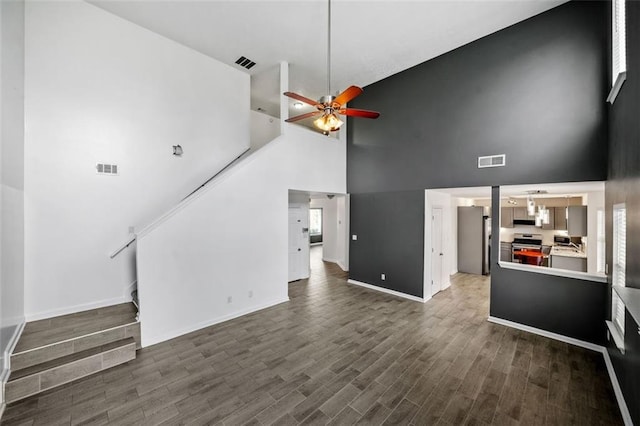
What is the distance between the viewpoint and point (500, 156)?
14.3 ft

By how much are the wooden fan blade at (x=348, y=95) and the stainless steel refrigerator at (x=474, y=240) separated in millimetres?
6410

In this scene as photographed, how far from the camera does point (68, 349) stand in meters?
3.01

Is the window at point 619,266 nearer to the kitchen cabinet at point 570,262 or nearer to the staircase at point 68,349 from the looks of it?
the kitchen cabinet at point 570,262

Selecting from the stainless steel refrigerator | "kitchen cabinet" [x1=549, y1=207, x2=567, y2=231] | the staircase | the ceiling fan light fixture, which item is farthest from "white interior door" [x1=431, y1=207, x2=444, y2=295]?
the staircase

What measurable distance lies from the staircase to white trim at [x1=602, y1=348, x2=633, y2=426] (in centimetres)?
555

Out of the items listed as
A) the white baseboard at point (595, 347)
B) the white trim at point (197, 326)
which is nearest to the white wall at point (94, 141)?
the white trim at point (197, 326)

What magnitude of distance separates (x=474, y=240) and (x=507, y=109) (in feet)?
14.9

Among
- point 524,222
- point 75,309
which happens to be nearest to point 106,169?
point 75,309

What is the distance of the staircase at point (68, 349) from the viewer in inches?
105

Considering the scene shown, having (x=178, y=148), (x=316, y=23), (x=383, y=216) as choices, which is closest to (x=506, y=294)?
(x=383, y=216)

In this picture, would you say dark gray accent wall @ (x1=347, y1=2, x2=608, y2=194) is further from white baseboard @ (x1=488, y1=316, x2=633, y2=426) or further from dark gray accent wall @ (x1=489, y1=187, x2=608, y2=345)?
white baseboard @ (x1=488, y1=316, x2=633, y2=426)

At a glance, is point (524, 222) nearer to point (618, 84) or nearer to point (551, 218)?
point (551, 218)

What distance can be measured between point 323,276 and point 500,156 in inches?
217

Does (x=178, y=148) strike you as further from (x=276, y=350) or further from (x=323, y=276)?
(x=323, y=276)
